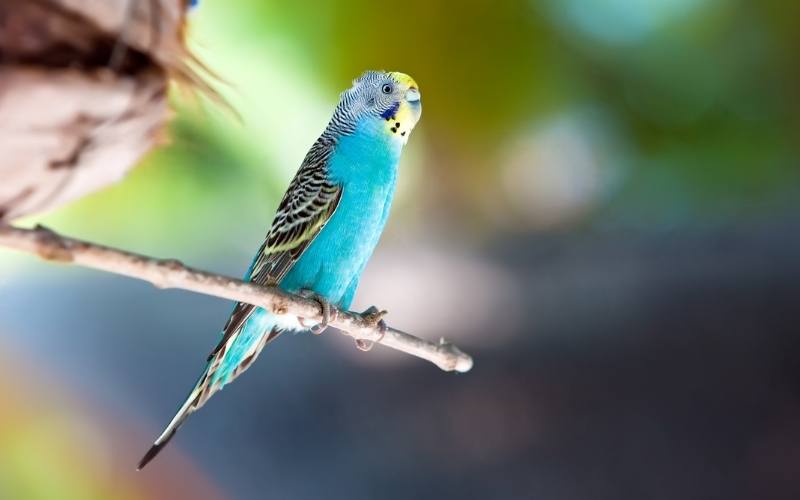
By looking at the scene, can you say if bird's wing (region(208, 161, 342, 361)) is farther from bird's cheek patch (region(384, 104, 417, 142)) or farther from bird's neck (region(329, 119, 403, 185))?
bird's cheek patch (region(384, 104, 417, 142))

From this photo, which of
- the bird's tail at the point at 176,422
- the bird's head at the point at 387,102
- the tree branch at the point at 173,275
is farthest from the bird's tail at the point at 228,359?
the bird's head at the point at 387,102

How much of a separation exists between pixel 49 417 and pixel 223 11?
1.52 meters

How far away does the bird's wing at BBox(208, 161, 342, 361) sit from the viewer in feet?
5.81

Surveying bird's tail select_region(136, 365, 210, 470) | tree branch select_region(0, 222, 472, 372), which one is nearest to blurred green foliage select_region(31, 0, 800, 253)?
bird's tail select_region(136, 365, 210, 470)

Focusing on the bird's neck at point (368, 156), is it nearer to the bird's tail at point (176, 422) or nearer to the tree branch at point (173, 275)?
the tree branch at point (173, 275)

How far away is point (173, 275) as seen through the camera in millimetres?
943

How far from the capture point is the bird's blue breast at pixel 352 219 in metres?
1.81

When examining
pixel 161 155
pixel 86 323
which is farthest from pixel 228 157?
pixel 86 323

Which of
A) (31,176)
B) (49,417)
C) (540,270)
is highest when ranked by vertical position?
(540,270)

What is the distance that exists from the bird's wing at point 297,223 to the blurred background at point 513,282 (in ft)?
2.88

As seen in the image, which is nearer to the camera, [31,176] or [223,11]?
[31,176]

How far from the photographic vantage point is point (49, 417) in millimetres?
2650

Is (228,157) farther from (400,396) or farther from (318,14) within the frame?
(400,396)

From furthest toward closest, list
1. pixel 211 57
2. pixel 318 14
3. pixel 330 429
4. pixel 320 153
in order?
pixel 330 429 < pixel 318 14 < pixel 211 57 < pixel 320 153
